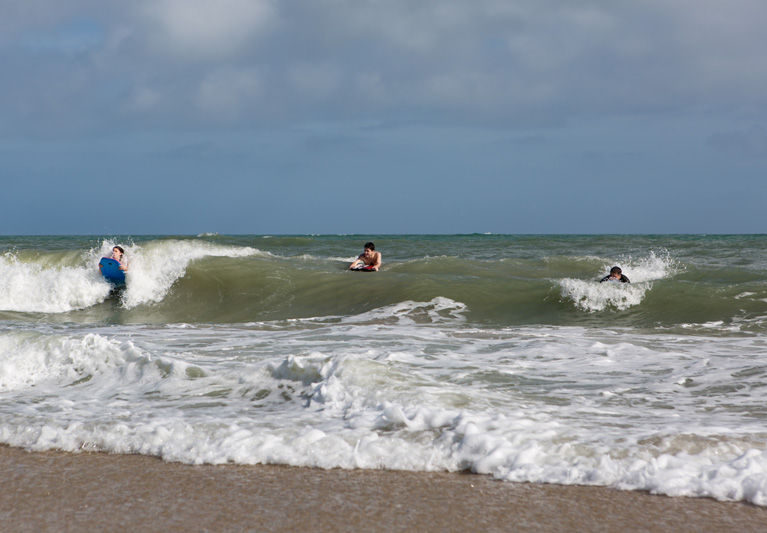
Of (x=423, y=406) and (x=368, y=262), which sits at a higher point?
(x=368, y=262)

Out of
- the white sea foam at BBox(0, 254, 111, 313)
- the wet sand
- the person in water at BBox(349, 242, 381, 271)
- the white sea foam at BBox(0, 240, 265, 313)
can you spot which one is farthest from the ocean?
the person in water at BBox(349, 242, 381, 271)

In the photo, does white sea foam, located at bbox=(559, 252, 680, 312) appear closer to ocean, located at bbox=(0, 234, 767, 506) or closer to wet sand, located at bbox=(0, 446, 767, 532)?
ocean, located at bbox=(0, 234, 767, 506)

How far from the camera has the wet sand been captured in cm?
311

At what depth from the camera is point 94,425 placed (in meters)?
4.50

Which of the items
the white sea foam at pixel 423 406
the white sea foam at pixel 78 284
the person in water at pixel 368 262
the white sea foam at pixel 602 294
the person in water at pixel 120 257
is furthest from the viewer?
the person in water at pixel 368 262

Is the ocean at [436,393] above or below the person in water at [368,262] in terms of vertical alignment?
below

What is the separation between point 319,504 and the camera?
3.35 meters

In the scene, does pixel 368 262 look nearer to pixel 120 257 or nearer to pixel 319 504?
pixel 120 257

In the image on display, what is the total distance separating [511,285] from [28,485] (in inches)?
438

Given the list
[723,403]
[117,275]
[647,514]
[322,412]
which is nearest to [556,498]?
[647,514]

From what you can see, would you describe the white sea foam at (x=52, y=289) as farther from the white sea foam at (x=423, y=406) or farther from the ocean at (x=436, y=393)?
the white sea foam at (x=423, y=406)

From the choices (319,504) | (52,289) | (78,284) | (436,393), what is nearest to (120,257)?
(78,284)

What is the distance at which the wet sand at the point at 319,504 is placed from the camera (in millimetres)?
3106

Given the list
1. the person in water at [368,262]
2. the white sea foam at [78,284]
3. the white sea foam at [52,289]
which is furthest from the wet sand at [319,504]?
the person in water at [368,262]
